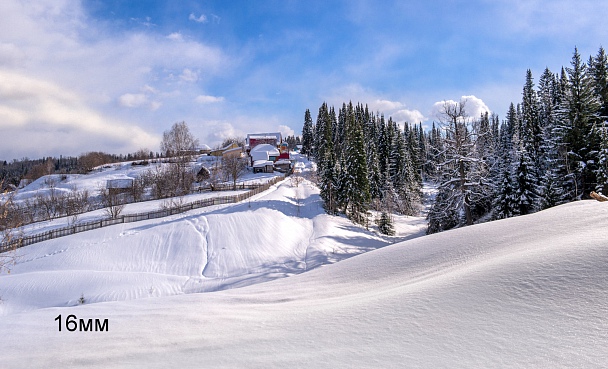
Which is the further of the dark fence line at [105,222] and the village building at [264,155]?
the village building at [264,155]

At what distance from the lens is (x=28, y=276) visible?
17.9 meters

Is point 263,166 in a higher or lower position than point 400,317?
higher

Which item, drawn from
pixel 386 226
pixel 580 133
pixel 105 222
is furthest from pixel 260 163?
pixel 580 133

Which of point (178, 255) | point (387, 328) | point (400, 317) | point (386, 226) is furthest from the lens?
point (386, 226)

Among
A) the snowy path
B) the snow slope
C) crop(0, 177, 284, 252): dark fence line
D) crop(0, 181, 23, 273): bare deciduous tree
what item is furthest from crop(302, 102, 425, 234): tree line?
the snowy path

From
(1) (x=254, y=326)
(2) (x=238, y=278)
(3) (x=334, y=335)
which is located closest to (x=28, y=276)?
(2) (x=238, y=278)

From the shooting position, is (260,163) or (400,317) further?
(260,163)

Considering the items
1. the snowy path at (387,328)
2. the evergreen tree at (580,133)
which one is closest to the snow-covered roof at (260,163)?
the evergreen tree at (580,133)

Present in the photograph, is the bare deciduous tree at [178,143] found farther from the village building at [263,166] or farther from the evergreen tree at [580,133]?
the evergreen tree at [580,133]

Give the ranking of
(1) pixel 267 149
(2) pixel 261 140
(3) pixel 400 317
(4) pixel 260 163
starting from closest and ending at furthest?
(3) pixel 400 317 < (4) pixel 260 163 < (1) pixel 267 149 < (2) pixel 261 140

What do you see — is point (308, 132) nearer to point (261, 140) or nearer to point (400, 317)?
point (261, 140)

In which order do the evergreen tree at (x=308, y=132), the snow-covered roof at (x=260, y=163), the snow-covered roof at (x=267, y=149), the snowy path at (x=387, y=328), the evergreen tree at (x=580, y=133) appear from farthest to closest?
1. the evergreen tree at (x=308, y=132)
2. the snow-covered roof at (x=267, y=149)
3. the snow-covered roof at (x=260, y=163)
4. the evergreen tree at (x=580, y=133)
5. the snowy path at (x=387, y=328)

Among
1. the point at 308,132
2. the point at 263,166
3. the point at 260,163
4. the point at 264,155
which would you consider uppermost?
the point at 308,132

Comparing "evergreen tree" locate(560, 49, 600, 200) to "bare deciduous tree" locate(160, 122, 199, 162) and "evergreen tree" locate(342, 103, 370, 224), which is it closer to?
"evergreen tree" locate(342, 103, 370, 224)
